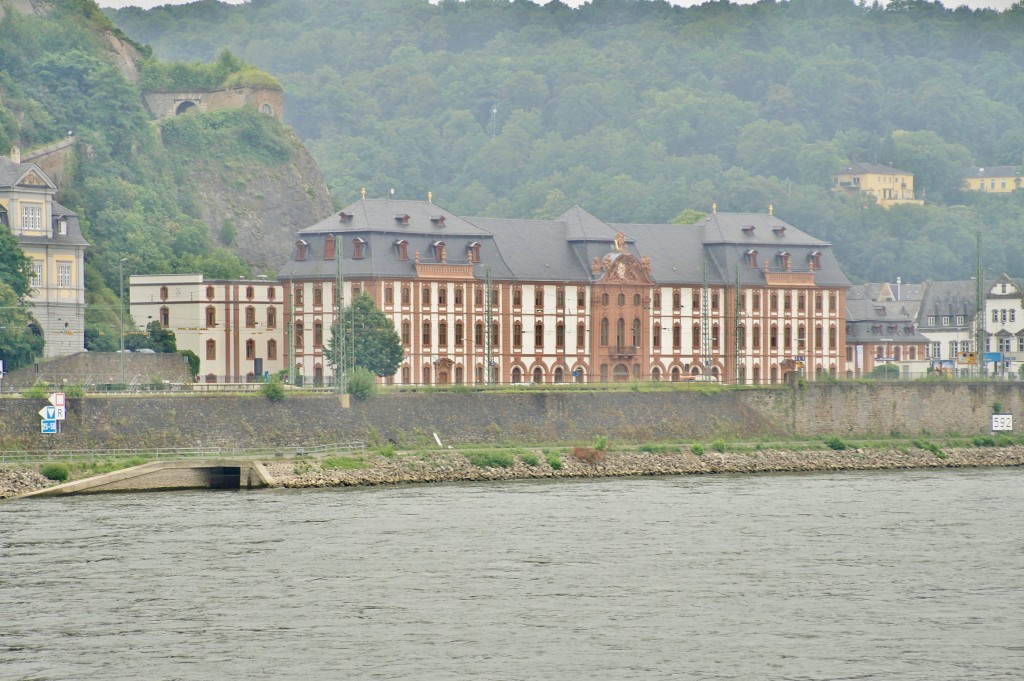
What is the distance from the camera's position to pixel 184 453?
331 feet

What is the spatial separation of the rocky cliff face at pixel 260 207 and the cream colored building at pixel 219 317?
23.8 meters

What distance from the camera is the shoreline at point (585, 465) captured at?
99250 mm

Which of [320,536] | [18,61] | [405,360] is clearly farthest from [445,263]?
[320,536]

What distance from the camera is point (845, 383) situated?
429ft

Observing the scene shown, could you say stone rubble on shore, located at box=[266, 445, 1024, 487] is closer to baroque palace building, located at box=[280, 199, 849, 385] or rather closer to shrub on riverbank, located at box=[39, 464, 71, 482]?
shrub on riverbank, located at box=[39, 464, 71, 482]

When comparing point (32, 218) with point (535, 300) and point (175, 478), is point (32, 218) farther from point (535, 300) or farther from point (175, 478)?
point (175, 478)

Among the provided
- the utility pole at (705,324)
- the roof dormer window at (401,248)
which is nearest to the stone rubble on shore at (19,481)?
the roof dormer window at (401,248)

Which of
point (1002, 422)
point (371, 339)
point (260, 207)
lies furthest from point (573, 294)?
point (260, 207)

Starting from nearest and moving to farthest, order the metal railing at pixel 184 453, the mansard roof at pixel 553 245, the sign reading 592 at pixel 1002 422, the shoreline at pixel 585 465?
the metal railing at pixel 184 453, the shoreline at pixel 585 465, the sign reading 592 at pixel 1002 422, the mansard roof at pixel 553 245

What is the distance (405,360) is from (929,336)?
63.3m

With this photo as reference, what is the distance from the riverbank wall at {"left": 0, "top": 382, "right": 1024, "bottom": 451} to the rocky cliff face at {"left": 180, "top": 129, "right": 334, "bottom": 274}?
48335mm

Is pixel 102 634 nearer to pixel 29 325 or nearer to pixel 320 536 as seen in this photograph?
pixel 320 536

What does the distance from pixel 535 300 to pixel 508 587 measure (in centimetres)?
7622

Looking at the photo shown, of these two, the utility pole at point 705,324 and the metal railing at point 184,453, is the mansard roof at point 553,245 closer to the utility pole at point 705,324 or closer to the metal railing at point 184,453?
the utility pole at point 705,324
